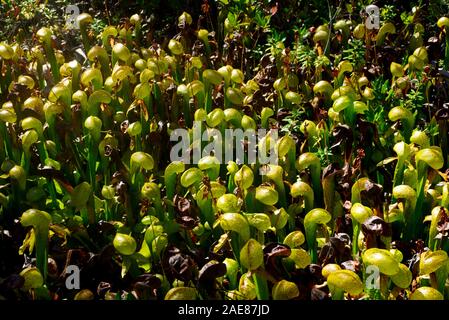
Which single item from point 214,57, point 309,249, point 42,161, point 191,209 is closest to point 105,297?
point 191,209

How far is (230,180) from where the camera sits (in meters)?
2.16

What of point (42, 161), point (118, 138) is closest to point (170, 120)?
point (118, 138)

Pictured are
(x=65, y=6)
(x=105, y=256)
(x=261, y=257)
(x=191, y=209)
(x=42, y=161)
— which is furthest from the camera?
(x=65, y=6)

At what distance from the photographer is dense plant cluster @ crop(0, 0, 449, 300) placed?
1.74m

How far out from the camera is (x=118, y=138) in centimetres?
247

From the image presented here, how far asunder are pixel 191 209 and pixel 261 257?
1.63 ft

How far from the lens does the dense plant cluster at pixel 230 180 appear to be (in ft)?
5.72

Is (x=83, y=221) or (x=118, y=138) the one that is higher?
(x=118, y=138)

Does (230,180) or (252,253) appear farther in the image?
(230,180)

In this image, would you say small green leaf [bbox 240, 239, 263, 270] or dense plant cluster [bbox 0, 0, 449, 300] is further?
dense plant cluster [bbox 0, 0, 449, 300]

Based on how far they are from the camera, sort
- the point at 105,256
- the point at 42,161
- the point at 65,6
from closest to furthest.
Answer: the point at 105,256, the point at 42,161, the point at 65,6

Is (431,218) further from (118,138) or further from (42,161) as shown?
(42,161)
